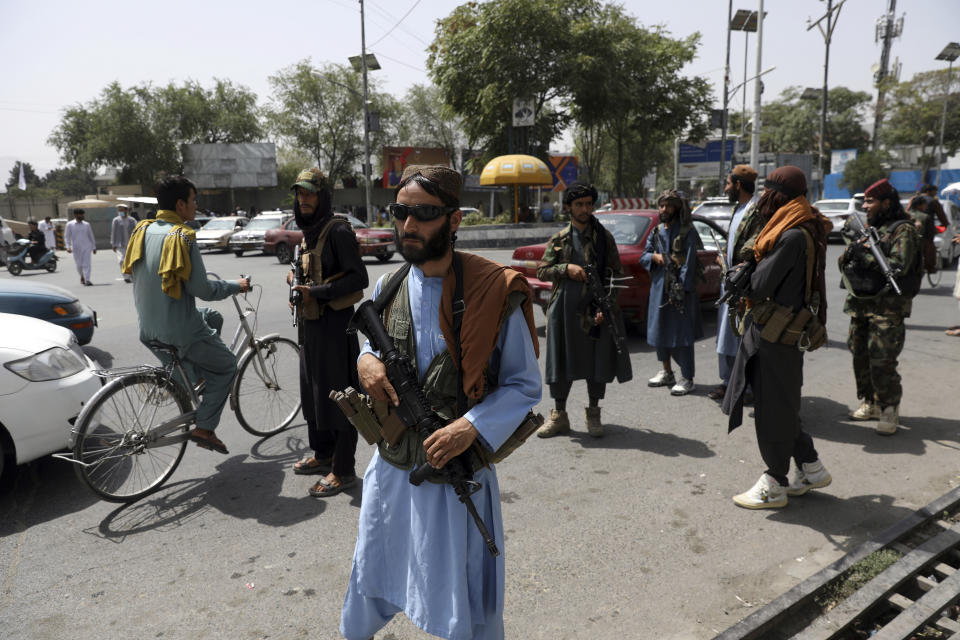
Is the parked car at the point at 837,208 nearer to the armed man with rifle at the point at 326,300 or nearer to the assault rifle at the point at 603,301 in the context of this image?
the assault rifle at the point at 603,301

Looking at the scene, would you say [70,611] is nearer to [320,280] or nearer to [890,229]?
[320,280]

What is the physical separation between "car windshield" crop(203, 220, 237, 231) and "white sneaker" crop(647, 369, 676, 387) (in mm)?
23390

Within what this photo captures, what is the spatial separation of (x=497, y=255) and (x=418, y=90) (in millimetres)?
35710

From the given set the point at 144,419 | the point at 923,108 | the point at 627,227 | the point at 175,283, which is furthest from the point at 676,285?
the point at 923,108

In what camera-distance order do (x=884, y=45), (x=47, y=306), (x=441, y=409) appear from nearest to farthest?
(x=441, y=409), (x=47, y=306), (x=884, y=45)

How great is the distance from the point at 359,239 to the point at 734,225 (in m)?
15.5

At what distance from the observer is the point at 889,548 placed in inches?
127

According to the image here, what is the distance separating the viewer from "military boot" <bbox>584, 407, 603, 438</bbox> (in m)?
4.88

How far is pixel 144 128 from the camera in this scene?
148 ft

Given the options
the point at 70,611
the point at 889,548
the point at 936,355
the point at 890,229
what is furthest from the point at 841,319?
the point at 70,611

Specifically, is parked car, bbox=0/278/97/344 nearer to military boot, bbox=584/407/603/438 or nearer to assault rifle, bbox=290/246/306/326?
assault rifle, bbox=290/246/306/326

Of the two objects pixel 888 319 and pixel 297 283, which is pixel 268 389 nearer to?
pixel 297 283

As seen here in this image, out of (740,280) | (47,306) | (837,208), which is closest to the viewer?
(740,280)

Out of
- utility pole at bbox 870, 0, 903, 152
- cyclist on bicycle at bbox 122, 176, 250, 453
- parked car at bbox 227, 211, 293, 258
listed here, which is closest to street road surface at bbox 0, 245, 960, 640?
cyclist on bicycle at bbox 122, 176, 250, 453
